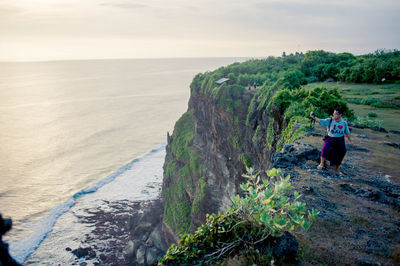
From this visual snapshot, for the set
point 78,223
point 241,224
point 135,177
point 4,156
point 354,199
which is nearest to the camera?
point 241,224

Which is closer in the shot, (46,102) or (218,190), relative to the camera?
(218,190)

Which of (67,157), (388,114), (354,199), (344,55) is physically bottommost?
(67,157)

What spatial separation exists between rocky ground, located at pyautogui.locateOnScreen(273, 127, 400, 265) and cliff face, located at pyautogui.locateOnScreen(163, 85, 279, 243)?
862 cm

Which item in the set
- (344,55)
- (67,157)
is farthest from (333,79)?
(67,157)

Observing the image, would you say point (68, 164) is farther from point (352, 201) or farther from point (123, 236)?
point (352, 201)

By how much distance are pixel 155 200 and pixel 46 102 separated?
268 ft

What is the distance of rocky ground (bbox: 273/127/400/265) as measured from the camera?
507 centimetres

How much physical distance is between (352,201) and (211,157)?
23739 mm

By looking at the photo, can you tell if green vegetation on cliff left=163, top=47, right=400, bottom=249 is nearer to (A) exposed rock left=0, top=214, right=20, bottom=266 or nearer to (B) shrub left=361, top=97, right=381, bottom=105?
(B) shrub left=361, top=97, right=381, bottom=105

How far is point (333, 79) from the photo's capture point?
31.0 m

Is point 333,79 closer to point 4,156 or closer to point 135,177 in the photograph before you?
point 135,177

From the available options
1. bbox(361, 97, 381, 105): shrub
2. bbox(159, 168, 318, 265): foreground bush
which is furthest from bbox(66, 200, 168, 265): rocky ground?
bbox(159, 168, 318, 265): foreground bush

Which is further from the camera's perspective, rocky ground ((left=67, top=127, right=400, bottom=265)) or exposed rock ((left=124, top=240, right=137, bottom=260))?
exposed rock ((left=124, top=240, right=137, bottom=260))

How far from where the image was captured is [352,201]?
22.6 feet
